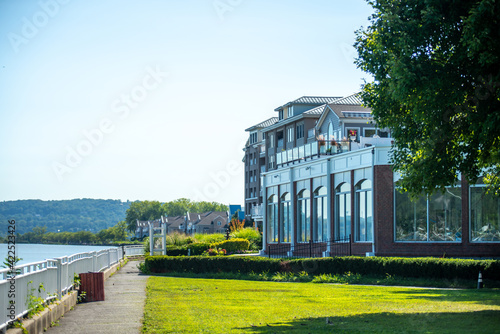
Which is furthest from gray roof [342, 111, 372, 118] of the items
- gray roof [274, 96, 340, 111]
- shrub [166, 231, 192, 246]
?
gray roof [274, 96, 340, 111]

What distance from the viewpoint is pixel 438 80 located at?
13336mm

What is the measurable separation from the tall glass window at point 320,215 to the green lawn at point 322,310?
14584 mm

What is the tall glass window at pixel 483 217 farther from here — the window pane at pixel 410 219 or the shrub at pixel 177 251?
the shrub at pixel 177 251

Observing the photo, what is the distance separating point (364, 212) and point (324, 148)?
18.8ft

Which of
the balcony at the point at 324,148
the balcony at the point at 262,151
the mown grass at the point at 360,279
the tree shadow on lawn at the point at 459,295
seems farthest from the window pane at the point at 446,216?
the balcony at the point at 262,151

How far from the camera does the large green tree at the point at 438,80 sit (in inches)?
511

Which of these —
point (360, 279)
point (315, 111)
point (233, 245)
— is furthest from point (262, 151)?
point (360, 279)

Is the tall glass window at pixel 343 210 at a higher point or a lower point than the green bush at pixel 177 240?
higher

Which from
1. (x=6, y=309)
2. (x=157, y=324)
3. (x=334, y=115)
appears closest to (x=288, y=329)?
(x=157, y=324)

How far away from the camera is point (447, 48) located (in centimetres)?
1425

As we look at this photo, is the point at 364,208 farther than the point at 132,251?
No

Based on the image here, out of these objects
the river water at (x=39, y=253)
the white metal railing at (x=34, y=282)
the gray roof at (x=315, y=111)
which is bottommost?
the river water at (x=39, y=253)

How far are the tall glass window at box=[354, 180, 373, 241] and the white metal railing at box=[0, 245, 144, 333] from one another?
14.8 m

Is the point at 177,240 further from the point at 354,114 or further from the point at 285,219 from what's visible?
the point at 354,114
